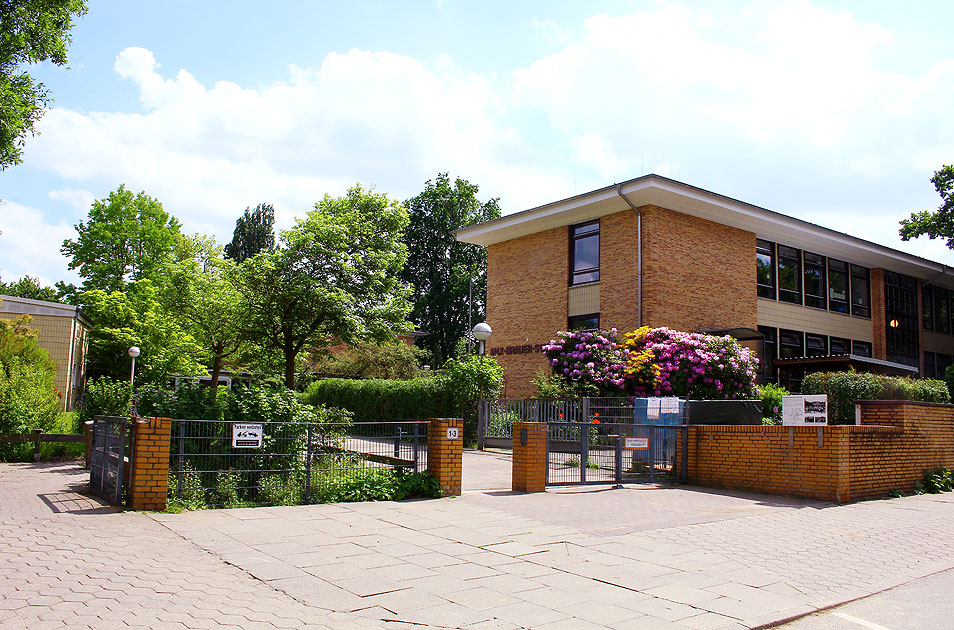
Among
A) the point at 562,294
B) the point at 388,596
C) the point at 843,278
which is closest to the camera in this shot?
the point at 388,596

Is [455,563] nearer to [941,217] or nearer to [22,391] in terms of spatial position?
[22,391]

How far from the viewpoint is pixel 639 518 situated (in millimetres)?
9984

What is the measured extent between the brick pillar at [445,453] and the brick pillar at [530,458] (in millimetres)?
1328

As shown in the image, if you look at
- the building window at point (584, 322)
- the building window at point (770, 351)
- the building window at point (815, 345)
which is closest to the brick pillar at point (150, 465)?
the building window at point (584, 322)

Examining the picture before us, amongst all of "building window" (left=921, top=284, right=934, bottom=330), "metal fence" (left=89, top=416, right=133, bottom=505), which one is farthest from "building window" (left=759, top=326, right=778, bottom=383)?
"metal fence" (left=89, top=416, right=133, bottom=505)

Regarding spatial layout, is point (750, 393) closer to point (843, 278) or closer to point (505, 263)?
point (505, 263)

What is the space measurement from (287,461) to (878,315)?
31.0m

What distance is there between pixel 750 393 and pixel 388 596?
1816 cm

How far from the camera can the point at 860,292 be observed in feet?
109

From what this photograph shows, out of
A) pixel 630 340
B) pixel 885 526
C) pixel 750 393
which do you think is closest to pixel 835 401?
pixel 750 393

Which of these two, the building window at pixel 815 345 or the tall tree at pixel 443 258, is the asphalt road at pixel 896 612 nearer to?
the building window at pixel 815 345

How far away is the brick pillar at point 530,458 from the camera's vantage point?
12.4 m

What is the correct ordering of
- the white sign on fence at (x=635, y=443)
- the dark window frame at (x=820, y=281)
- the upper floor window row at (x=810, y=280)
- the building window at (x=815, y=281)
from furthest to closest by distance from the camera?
the building window at (x=815, y=281)
the dark window frame at (x=820, y=281)
the upper floor window row at (x=810, y=280)
the white sign on fence at (x=635, y=443)

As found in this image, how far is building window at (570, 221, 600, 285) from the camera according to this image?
86.1 ft
